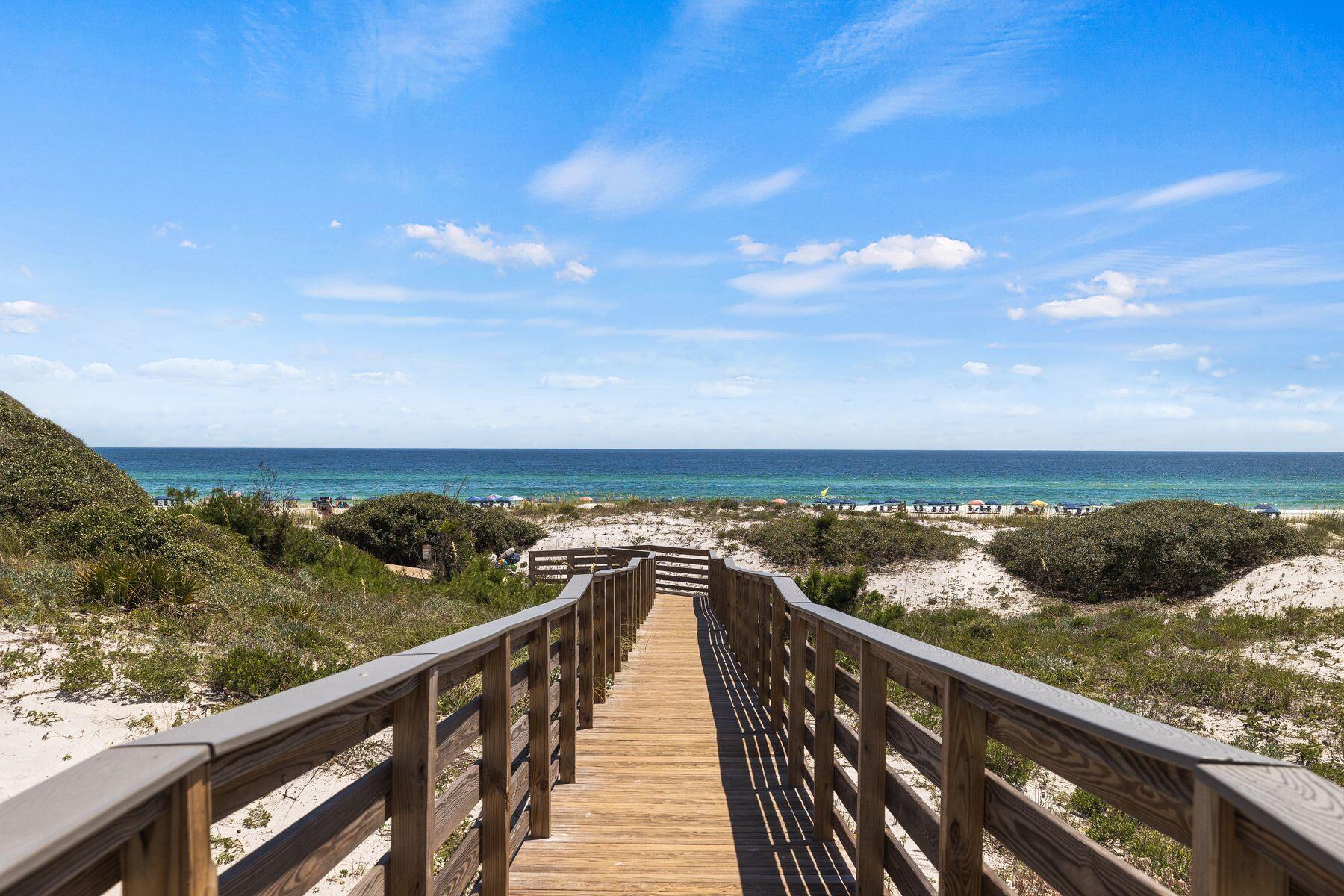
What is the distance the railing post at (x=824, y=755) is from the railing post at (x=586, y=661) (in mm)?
2268

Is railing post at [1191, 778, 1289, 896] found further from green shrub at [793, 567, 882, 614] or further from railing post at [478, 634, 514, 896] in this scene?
green shrub at [793, 567, 882, 614]

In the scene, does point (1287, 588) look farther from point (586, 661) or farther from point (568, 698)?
point (568, 698)

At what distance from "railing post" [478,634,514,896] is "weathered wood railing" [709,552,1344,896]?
139 centimetres

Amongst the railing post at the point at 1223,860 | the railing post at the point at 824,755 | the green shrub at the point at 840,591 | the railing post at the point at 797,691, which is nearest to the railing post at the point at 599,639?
the railing post at the point at 797,691

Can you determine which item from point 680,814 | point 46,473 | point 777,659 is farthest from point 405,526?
point 680,814

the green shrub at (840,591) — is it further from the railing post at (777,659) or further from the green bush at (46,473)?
the green bush at (46,473)

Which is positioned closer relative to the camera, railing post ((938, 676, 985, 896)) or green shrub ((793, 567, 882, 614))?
railing post ((938, 676, 985, 896))

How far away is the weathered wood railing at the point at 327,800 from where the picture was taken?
0.93 meters

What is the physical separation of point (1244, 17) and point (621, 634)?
13389 millimetres

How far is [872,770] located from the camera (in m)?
2.80

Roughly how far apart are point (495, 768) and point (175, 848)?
196 centimetres

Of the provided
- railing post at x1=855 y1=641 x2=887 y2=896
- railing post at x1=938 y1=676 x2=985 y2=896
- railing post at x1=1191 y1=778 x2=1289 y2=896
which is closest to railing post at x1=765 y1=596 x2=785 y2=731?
railing post at x1=855 y1=641 x2=887 y2=896

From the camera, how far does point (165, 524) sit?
9742mm

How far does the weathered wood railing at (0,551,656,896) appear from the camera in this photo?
36.4 inches
